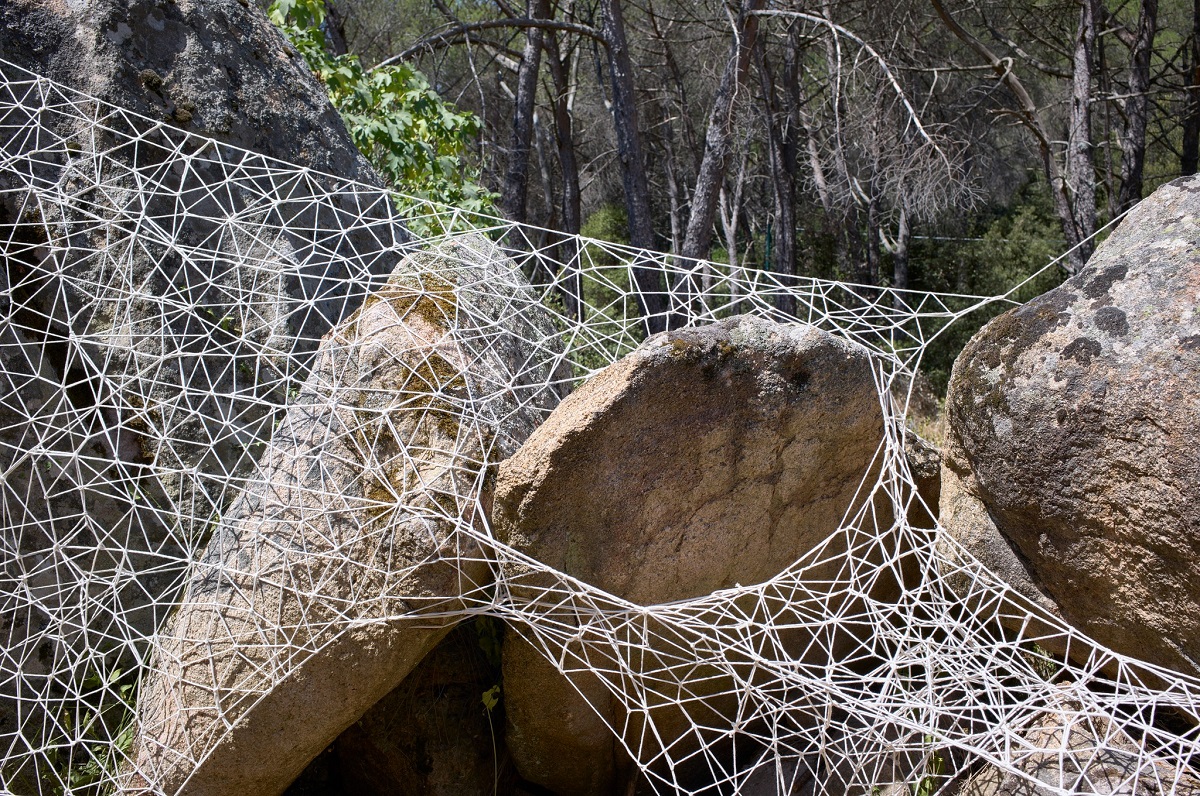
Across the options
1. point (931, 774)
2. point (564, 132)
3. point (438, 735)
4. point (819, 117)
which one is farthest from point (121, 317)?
point (819, 117)

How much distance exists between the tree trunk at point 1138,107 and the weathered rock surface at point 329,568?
6.61 metres

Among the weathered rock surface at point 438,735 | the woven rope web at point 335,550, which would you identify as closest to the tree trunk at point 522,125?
the woven rope web at point 335,550

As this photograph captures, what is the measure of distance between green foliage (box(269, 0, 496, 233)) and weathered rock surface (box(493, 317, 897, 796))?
3.75m

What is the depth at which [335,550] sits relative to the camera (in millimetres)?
2852

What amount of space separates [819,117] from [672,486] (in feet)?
35.6

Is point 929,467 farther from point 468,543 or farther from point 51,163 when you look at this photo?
point 51,163

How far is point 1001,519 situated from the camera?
301 cm

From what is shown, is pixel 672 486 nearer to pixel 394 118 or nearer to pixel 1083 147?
pixel 394 118

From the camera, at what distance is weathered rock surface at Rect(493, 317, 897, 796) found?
269 cm

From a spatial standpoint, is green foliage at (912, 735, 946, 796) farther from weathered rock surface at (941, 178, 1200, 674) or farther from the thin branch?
the thin branch

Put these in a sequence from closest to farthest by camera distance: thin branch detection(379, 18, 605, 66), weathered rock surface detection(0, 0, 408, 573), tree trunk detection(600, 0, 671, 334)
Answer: weathered rock surface detection(0, 0, 408, 573), tree trunk detection(600, 0, 671, 334), thin branch detection(379, 18, 605, 66)

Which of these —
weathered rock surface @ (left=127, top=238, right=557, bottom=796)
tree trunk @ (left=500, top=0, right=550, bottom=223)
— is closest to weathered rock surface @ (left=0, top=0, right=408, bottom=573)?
weathered rock surface @ (left=127, top=238, right=557, bottom=796)

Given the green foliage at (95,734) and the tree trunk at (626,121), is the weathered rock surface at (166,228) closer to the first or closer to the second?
the green foliage at (95,734)

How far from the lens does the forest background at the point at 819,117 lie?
694 centimetres
